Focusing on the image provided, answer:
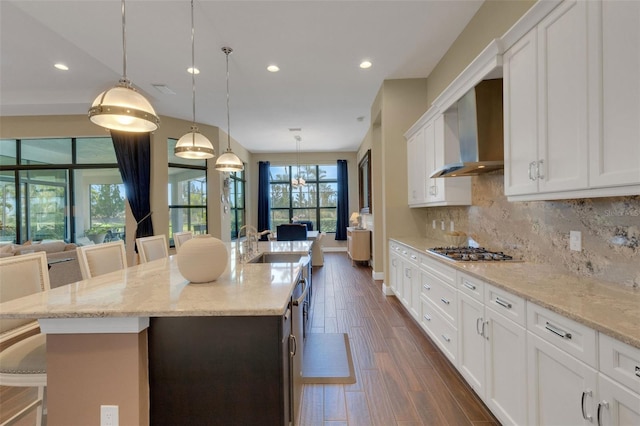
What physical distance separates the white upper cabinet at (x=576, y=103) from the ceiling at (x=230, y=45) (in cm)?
149

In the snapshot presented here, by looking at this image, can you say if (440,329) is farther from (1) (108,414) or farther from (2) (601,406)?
(1) (108,414)

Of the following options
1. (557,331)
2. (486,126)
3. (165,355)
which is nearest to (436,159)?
(486,126)

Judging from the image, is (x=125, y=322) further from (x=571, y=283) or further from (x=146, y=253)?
(x=571, y=283)

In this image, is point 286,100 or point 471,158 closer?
point 471,158

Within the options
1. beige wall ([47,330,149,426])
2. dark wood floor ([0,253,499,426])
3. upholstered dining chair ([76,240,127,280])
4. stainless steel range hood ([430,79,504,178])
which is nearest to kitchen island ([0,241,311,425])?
beige wall ([47,330,149,426])

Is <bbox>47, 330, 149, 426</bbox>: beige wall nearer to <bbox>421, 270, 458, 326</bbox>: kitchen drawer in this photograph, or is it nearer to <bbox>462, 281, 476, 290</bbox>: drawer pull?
A: <bbox>462, 281, 476, 290</bbox>: drawer pull

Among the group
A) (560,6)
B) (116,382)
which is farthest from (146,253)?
(560,6)

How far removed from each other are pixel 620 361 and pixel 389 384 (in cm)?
150

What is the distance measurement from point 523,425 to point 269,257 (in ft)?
7.56

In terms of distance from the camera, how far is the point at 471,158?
2.36m

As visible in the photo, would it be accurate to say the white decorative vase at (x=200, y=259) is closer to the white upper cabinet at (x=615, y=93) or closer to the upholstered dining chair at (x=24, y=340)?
the upholstered dining chair at (x=24, y=340)

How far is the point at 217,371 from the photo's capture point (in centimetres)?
126

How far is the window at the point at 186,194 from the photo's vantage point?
19.2 feet

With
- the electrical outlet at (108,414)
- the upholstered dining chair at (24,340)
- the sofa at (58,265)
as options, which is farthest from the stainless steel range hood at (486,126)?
→ the sofa at (58,265)
